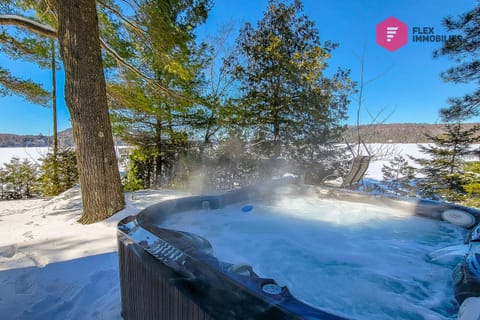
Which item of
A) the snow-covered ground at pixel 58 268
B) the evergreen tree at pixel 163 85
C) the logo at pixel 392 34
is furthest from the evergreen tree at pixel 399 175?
the snow-covered ground at pixel 58 268

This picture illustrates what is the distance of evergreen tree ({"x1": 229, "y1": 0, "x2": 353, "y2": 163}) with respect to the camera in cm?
588

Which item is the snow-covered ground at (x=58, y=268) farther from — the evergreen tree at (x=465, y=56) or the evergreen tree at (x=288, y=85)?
the evergreen tree at (x=465, y=56)

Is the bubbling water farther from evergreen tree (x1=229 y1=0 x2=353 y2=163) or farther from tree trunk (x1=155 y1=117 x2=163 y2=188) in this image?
tree trunk (x1=155 y1=117 x2=163 y2=188)

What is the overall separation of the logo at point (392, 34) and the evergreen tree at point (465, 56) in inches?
37.2

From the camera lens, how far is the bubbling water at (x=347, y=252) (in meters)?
1.19

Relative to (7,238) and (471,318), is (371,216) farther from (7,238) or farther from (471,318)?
(7,238)

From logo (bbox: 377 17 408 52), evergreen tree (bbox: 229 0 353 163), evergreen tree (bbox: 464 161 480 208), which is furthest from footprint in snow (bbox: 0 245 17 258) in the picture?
evergreen tree (bbox: 464 161 480 208)

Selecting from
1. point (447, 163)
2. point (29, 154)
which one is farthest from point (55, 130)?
point (447, 163)

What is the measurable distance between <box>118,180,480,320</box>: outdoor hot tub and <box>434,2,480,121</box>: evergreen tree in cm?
305

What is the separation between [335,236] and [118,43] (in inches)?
207

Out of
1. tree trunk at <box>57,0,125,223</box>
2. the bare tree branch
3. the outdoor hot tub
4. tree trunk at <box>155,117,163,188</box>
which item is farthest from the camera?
tree trunk at <box>155,117,163,188</box>

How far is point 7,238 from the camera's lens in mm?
2303

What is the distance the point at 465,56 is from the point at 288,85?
3.53 metres

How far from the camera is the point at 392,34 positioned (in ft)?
16.1
